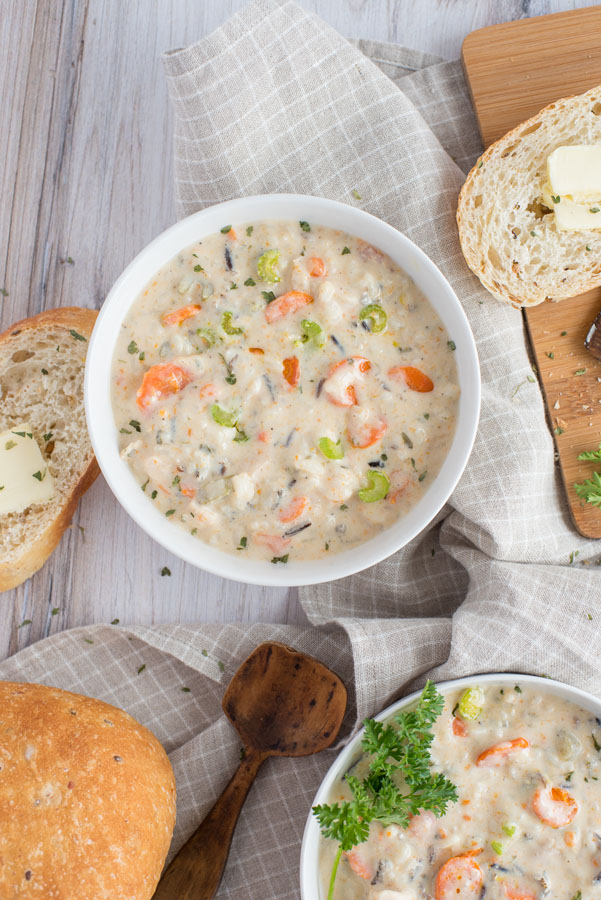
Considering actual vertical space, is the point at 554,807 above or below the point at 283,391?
below

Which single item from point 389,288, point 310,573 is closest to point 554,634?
point 310,573

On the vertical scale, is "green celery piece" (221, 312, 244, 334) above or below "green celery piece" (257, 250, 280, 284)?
below

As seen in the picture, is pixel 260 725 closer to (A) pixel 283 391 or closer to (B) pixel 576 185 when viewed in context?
(A) pixel 283 391

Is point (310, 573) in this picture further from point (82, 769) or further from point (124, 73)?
point (124, 73)

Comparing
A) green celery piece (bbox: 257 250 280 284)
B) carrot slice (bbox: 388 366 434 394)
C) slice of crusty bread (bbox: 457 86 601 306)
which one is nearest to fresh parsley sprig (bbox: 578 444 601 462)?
slice of crusty bread (bbox: 457 86 601 306)

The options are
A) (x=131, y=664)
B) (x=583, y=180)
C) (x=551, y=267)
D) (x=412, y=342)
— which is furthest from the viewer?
(x=131, y=664)

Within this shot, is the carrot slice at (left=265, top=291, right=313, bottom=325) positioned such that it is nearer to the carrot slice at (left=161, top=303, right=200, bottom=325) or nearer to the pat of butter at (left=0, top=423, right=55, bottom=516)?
the carrot slice at (left=161, top=303, right=200, bottom=325)

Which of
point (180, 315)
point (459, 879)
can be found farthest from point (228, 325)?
point (459, 879)
